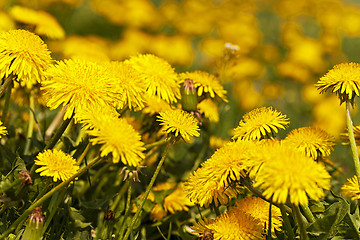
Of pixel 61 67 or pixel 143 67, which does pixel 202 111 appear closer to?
pixel 143 67

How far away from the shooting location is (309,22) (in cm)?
867

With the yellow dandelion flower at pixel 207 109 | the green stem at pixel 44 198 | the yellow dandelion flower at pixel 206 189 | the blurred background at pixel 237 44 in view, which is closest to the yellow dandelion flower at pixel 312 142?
the yellow dandelion flower at pixel 206 189

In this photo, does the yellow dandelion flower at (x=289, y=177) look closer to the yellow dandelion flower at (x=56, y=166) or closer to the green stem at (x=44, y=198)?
the green stem at (x=44, y=198)

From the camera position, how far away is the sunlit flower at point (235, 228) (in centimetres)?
134

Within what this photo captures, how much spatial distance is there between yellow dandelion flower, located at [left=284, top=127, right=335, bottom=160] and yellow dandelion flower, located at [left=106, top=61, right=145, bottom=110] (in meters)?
0.52

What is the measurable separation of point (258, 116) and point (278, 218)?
326mm

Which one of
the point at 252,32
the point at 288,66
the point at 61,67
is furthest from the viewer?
the point at 252,32

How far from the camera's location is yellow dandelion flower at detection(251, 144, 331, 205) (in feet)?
3.55

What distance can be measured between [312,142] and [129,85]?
639mm

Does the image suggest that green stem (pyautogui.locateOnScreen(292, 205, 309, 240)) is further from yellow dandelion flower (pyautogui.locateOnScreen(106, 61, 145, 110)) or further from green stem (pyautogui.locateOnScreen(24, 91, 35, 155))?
green stem (pyautogui.locateOnScreen(24, 91, 35, 155))

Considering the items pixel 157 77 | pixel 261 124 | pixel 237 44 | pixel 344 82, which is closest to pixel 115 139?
pixel 261 124

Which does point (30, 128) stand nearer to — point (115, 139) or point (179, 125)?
point (179, 125)

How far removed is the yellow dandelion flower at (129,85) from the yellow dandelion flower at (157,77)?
0.06 metres

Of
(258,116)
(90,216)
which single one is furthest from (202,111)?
(90,216)
